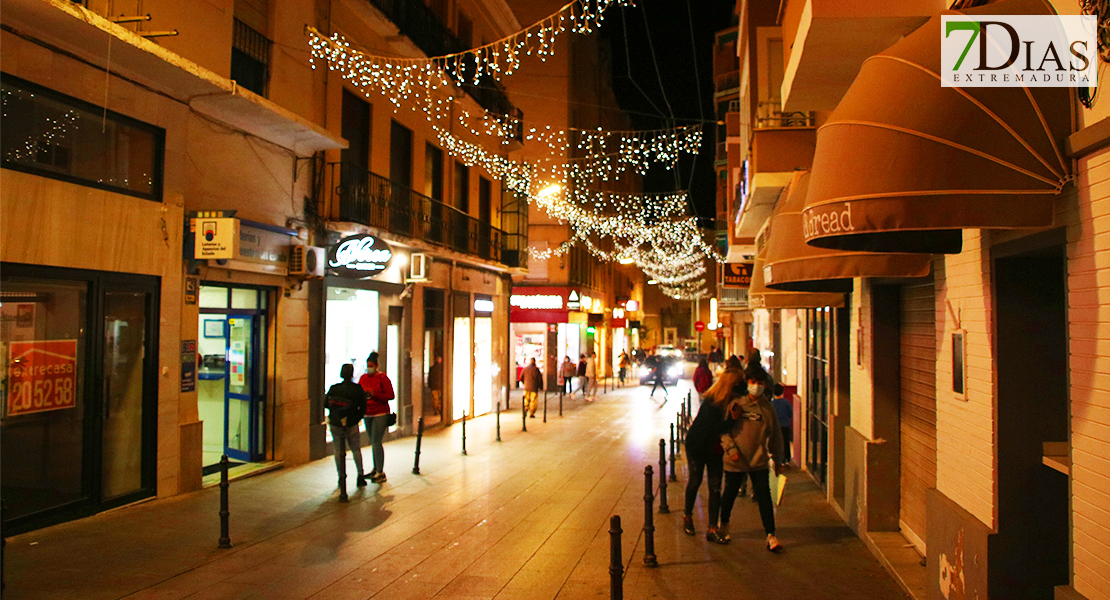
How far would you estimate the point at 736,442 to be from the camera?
8320 millimetres

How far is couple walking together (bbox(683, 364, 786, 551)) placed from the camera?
27.0 feet

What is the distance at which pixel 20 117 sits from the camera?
326 inches

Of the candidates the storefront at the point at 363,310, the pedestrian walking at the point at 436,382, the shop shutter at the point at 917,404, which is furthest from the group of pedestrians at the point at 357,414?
the pedestrian walking at the point at 436,382

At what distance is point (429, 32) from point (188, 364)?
10.8 metres

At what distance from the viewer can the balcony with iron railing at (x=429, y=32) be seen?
16531mm

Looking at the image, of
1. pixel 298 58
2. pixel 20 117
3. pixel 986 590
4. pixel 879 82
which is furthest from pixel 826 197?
pixel 298 58

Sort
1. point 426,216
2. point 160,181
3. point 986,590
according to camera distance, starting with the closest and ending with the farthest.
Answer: point 986,590 < point 160,181 < point 426,216

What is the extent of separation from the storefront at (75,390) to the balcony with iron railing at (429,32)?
7.68m

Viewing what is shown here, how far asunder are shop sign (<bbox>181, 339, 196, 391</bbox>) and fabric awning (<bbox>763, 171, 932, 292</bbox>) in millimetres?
8290

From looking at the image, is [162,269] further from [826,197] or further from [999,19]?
[999,19]

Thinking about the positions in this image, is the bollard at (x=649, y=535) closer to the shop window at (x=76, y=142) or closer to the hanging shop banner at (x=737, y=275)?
the shop window at (x=76, y=142)

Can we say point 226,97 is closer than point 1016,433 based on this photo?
No

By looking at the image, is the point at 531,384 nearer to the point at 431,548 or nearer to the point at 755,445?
the point at 431,548

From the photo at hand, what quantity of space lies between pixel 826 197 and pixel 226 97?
9.12 metres
